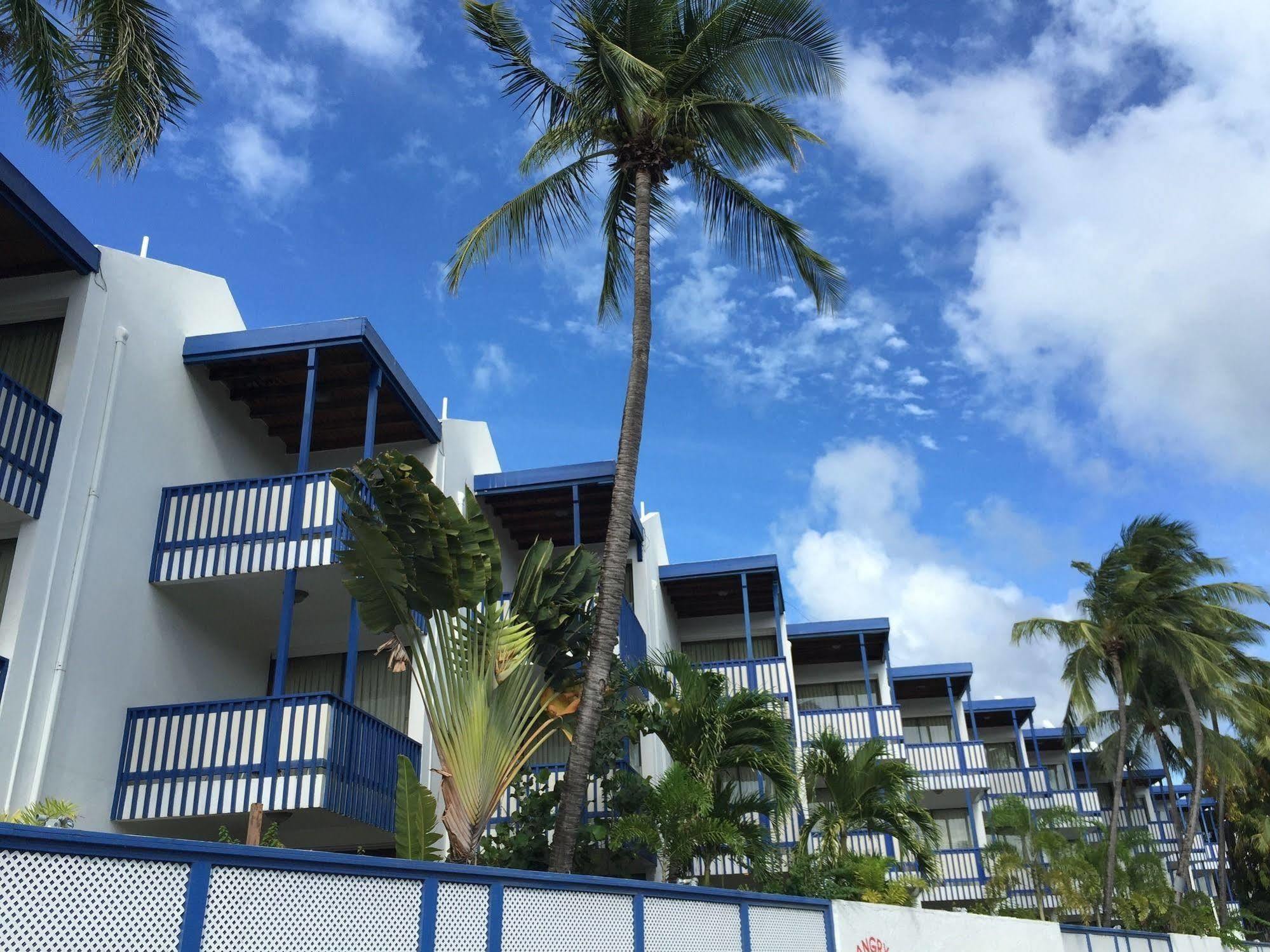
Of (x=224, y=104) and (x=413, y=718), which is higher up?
(x=224, y=104)

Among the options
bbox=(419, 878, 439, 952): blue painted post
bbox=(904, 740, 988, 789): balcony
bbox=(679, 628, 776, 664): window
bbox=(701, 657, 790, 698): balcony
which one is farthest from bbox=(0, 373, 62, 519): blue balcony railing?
bbox=(904, 740, 988, 789): balcony

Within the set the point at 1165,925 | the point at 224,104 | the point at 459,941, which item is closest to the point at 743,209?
the point at 224,104

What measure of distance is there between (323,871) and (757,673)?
19229 mm

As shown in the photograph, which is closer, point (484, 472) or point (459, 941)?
point (459, 941)

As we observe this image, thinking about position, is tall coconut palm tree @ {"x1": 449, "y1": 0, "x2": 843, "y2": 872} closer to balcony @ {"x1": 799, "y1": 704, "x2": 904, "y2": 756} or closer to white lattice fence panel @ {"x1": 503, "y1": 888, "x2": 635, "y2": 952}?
white lattice fence panel @ {"x1": 503, "y1": 888, "x2": 635, "y2": 952}

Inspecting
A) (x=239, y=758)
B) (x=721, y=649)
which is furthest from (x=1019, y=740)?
(x=239, y=758)

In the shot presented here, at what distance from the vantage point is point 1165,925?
29734 millimetres

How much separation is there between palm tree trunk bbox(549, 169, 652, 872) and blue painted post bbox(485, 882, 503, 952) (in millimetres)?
2972

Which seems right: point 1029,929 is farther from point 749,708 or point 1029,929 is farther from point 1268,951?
point 1268,951

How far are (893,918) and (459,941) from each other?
720 centimetres

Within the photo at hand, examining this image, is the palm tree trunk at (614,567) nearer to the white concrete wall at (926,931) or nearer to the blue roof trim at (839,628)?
the white concrete wall at (926,931)

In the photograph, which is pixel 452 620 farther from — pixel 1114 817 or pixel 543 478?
pixel 1114 817

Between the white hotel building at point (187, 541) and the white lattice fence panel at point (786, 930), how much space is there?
4.57m

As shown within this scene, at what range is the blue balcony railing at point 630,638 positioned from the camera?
55.4 ft
